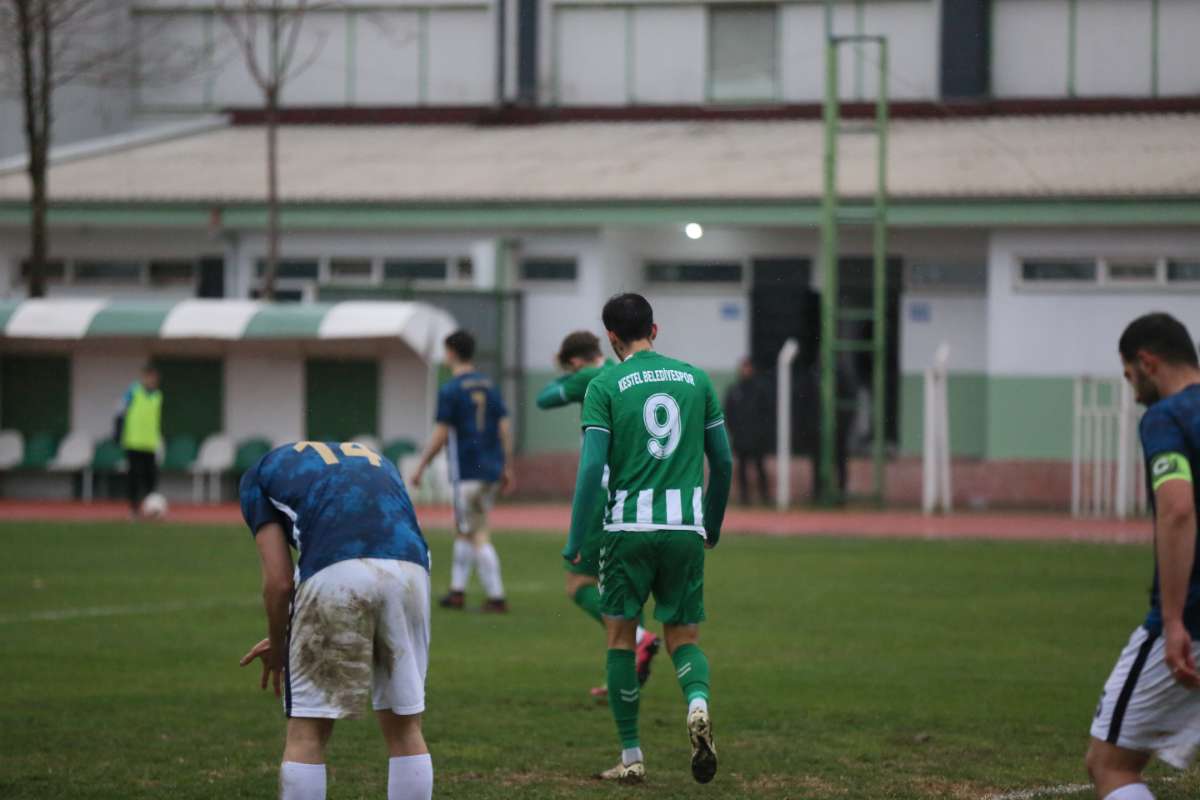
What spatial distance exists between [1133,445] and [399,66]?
19.1m

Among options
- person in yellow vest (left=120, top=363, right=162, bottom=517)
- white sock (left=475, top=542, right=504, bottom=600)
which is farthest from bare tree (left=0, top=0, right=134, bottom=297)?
white sock (left=475, top=542, right=504, bottom=600)

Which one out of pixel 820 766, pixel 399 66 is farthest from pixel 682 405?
pixel 399 66

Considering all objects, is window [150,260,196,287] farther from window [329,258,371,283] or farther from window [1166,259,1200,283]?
window [1166,259,1200,283]

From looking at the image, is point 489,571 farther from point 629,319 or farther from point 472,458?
point 629,319

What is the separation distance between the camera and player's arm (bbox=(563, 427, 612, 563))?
801 cm

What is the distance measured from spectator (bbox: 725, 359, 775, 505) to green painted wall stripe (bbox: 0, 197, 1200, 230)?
3229mm

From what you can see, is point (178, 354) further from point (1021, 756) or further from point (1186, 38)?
point (1021, 756)

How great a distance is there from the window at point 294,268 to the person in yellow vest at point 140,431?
7491 millimetres

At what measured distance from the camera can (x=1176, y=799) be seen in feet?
25.8

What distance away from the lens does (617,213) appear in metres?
29.9

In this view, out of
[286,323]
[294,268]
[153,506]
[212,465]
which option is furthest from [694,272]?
[153,506]

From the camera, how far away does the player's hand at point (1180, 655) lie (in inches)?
226

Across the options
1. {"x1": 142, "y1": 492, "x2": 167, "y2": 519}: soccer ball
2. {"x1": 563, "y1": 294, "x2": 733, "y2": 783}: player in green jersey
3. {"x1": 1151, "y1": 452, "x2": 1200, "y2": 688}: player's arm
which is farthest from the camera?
{"x1": 142, "y1": 492, "x2": 167, "y2": 519}: soccer ball

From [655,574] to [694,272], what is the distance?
23.2 meters
